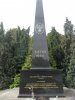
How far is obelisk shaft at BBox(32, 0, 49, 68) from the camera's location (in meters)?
13.6

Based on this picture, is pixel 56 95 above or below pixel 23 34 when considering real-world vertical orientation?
below

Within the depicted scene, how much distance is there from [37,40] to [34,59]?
0.81 meters

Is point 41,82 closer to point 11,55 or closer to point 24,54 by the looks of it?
point 11,55

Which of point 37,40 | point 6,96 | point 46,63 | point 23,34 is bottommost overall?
point 6,96

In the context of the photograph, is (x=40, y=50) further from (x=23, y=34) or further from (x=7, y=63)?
(x=23, y=34)

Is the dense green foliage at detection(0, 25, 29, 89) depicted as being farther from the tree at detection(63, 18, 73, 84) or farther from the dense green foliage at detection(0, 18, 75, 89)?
the tree at detection(63, 18, 73, 84)

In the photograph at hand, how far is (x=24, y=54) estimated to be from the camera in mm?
24297

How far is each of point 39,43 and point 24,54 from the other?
10654 millimetres

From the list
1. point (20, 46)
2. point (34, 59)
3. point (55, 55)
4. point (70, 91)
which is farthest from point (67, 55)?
point (34, 59)

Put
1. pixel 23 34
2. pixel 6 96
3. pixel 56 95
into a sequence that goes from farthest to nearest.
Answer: pixel 23 34
pixel 6 96
pixel 56 95

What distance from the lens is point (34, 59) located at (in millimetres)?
13602

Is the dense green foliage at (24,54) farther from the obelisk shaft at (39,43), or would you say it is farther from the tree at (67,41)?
the obelisk shaft at (39,43)

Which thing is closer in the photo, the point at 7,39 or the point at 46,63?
the point at 46,63

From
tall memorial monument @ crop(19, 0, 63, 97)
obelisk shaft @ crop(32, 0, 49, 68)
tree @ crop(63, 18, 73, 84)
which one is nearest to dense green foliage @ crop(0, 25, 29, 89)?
tree @ crop(63, 18, 73, 84)
